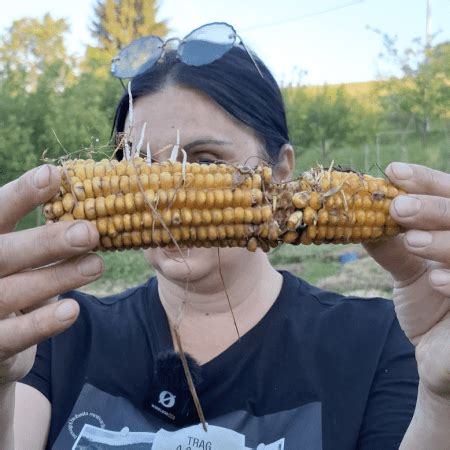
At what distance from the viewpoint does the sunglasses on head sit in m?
2.50

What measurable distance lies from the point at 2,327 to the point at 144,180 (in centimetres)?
54

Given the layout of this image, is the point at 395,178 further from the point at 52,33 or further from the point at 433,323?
the point at 52,33

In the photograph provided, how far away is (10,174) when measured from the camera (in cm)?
1206

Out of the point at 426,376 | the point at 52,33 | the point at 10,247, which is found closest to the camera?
the point at 10,247

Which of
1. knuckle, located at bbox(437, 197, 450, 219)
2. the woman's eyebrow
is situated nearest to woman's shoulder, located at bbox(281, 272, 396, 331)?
the woman's eyebrow

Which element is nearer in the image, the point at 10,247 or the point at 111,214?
the point at 10,247

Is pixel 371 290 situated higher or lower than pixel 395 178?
lower

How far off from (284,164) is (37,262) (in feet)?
4.77

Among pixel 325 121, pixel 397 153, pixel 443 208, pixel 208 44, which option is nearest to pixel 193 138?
pixel 208 44

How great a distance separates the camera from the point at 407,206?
157cm

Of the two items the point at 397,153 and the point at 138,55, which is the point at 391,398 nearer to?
the point at 138,55

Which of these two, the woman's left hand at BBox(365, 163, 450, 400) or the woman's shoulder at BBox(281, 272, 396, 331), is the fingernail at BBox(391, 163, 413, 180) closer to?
the woman's left hand at BBox(365, 163, 450, 400)

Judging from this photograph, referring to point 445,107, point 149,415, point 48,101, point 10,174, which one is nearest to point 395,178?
point 149,415

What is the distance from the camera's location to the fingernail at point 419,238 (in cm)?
154
